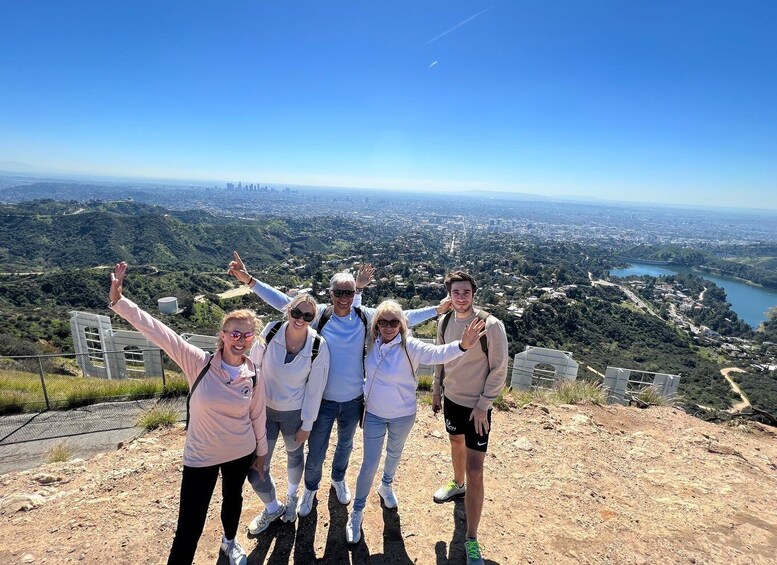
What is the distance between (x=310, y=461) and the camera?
8.14 ft

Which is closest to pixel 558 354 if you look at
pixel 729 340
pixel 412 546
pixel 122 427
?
pixel 412 546

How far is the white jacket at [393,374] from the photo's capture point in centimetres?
227

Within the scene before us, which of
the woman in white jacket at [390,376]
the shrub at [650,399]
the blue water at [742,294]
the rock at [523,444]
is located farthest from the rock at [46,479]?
the blue water at [742,294]

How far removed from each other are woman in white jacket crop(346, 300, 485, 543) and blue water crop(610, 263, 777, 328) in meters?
69.3

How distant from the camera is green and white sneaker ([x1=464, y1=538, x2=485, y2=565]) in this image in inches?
88.8

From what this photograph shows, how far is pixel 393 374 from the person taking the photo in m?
2.26

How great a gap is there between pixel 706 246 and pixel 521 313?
11886 cm

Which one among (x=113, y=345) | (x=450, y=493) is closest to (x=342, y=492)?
(x=450, y=493)

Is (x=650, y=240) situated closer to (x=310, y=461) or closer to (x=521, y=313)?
(x=521, y=313)

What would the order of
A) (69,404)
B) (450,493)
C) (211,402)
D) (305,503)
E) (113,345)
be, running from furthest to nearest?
(113,345) < (69,404) < (450,493) < (305,503) < (211,402)

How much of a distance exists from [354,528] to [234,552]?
73 centimetres

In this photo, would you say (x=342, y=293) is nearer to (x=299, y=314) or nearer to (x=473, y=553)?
(x=299, y=314)

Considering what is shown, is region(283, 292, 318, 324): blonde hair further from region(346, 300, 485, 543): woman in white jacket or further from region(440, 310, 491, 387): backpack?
region(440, 310, 491, 387): backpack

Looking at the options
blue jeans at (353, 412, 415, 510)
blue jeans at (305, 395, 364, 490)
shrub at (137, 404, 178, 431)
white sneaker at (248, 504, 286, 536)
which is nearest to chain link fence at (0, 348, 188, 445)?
shrub at (137, 404, 178, 431)
